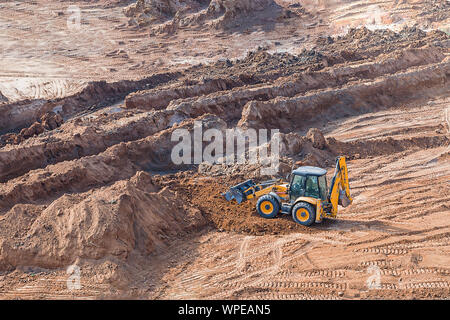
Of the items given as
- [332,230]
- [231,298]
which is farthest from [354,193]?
[231,298]

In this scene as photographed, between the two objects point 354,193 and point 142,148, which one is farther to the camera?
point 142,148

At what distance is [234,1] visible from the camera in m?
32.3

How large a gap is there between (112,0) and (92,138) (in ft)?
84.0

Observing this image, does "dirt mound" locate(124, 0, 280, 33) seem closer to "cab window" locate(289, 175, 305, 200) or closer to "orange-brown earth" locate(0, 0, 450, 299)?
"orange-brown earth" locate(0, 0, 450, 299)

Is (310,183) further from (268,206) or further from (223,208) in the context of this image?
(223,208)

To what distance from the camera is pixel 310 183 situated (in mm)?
10250

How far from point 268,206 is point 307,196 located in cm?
94

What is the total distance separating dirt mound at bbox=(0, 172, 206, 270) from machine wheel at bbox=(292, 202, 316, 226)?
7.42 feet

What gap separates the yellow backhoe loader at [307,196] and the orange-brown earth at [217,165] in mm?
327

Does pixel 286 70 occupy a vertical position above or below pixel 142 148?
above

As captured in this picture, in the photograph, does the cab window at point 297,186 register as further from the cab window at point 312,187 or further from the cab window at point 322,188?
the cab window at point 322,188

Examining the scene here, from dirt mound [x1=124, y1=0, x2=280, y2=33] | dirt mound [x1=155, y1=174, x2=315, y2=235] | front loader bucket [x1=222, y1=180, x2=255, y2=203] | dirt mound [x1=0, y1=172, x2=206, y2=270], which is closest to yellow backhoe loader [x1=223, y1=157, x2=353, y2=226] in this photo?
dirt mound [x1=155, y1=174, x2=315, y2=235]

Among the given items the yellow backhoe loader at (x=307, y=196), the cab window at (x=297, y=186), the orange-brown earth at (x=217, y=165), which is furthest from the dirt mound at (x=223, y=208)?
the cab window at (x=297, y=186)

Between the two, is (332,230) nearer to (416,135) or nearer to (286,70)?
(416,135)
